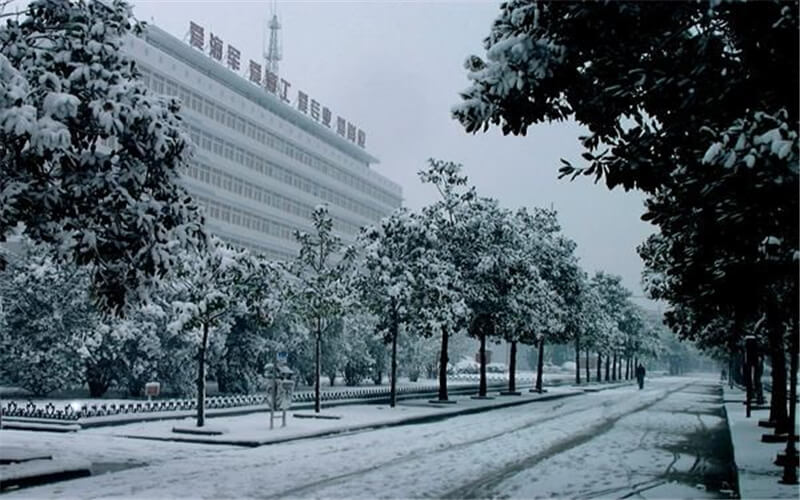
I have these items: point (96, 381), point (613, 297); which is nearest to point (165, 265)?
point (96, 381)

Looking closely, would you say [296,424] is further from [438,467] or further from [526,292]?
[526,292]

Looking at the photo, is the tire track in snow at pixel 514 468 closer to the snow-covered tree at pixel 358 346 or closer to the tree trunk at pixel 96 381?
the tree trunk at pixel 96 381

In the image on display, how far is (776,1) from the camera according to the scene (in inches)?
339

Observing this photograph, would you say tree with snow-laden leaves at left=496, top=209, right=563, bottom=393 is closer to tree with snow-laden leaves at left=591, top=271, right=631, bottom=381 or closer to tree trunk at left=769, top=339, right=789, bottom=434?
tree trunk at left=769, top=339, right=789, bottom=434

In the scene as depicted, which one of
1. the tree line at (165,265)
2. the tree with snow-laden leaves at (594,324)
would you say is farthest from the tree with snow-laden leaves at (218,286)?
the tree with snow-laden leaves at (594,324)

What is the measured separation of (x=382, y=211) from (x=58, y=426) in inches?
4282

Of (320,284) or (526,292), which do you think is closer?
(320,284)

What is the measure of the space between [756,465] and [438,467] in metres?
6.08

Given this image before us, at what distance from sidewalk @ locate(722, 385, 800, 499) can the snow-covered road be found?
55cm

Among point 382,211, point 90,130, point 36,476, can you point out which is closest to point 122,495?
point 36,476

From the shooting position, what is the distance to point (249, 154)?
90.9 m

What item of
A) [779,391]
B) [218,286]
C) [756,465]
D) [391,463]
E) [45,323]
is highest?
[218,286]

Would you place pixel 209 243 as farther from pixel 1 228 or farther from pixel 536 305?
pixel 536 305

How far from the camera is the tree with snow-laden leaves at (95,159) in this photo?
574 inches
